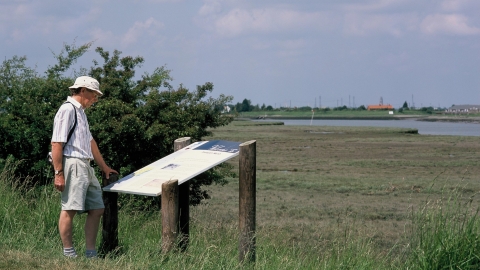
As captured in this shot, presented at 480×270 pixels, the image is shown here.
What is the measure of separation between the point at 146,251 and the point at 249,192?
132 centimetres

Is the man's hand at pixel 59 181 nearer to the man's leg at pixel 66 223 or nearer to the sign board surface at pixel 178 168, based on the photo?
the man's leg at pixel 66 223

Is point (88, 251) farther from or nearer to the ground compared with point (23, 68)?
nearer to the ground

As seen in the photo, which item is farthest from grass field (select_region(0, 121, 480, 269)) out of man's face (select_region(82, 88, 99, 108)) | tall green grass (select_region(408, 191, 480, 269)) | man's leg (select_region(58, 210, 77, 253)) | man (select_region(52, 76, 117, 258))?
man's face (select_region(82, 88, 99, 108))

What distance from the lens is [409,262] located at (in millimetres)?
7578

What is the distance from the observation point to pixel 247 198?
7.01 meters

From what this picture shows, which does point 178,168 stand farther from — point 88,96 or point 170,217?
point 88,96

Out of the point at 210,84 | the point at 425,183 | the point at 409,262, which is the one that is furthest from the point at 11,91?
the point at 425,183

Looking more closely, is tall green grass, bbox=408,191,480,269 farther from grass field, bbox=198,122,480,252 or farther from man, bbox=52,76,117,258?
man, bbox=52,76,117,258

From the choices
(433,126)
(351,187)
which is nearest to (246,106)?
(433,126)

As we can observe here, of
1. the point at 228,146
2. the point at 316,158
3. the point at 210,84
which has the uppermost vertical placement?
the point at 210,84

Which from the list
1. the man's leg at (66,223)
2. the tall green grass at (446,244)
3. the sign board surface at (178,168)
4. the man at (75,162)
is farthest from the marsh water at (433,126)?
the man's leg at (66,223)

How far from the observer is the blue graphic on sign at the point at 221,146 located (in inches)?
282

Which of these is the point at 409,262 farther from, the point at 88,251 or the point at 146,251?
the point at 88,251

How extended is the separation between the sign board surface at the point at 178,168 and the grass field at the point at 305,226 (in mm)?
732
